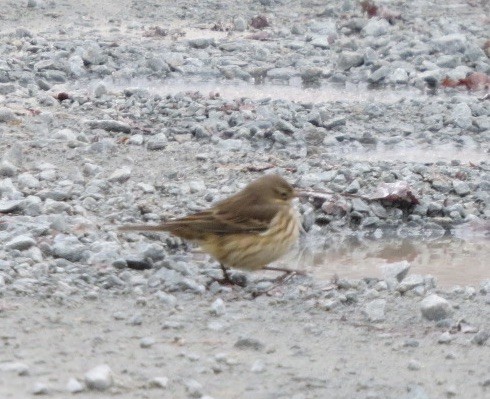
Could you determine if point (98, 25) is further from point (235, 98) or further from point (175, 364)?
point (175, 364)

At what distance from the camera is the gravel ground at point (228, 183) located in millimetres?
6668

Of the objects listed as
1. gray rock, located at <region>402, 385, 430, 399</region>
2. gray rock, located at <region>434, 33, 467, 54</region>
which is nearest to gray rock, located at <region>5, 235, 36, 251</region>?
gray rock, located at <region>402, 385, 430, 399</region>

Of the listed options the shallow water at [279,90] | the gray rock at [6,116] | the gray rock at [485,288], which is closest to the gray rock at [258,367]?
the gray rock at [485,288]

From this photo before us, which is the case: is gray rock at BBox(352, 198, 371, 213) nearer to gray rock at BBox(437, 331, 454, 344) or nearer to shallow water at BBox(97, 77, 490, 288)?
shallow water at BBox(97, 77, 490, 288)

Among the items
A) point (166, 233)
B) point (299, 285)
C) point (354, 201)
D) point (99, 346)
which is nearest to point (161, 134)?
point (354, 201)

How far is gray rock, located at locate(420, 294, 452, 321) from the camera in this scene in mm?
7641

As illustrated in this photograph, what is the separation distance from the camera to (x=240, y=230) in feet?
27.2

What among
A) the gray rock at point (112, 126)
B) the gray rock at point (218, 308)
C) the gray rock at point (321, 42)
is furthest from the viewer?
the gray rock at point (321, 42)

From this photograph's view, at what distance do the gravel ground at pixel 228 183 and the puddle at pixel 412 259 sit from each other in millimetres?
158

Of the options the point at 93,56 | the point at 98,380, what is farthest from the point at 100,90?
the point at 98,380

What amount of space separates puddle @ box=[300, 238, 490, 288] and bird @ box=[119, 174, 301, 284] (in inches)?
36.8

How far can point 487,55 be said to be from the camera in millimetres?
18000

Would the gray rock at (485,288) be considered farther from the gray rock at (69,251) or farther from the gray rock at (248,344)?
the gray rock at (69,251)

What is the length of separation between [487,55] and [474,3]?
4.94 metres
